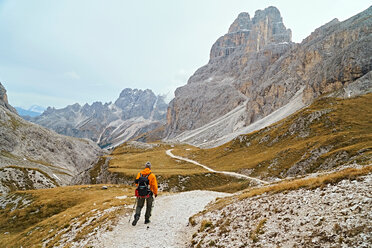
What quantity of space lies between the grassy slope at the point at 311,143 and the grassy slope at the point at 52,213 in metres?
30.9

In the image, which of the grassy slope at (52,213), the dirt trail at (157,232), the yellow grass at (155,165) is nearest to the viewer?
the dirt trail at (157,232)

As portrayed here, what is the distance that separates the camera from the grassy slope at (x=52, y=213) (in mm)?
20750

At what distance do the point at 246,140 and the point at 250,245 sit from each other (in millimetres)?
67170

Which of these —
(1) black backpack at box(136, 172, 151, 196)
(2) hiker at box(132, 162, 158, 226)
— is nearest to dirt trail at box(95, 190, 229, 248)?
(2) hiker at box(132, 162, 158, 226)

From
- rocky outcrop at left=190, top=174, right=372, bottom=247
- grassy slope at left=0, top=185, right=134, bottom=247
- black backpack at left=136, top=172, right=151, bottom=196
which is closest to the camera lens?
rocky outcrop at left=190, top=174, right=372, bottom=247

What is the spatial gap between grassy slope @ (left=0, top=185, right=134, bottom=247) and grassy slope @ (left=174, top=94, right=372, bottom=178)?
30950 mm

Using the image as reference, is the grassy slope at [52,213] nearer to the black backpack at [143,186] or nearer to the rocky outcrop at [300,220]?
the black backpack at [143,186]

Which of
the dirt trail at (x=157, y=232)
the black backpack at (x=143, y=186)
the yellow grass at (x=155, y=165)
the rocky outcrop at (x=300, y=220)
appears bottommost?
the yellow grass at (x=155, y=165)

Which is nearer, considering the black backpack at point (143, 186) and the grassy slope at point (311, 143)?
the black backpack at point (143, 186)

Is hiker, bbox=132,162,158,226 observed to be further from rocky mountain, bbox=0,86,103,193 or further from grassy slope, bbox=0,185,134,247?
rocky mountain, bbox=0,86,103,193

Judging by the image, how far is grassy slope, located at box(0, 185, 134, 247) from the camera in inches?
817

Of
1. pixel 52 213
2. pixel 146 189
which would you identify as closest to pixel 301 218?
pixel 146 189

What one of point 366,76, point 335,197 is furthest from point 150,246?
point 366,76

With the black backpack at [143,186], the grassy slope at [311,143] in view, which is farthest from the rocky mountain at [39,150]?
the black backpack at [143,186]
